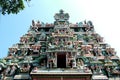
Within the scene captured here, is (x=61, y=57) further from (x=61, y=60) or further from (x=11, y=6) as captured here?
(x=11, y=6)

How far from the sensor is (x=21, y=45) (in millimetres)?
21422

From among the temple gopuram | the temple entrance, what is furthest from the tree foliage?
the temple entrance

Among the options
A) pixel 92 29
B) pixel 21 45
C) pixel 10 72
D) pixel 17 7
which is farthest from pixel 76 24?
pixel 17 7

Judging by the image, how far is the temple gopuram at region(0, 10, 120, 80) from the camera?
1773 centimetres

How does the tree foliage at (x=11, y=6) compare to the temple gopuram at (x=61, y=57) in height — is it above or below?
above

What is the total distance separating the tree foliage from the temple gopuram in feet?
27.8

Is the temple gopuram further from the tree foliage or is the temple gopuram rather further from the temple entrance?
the tree foliage

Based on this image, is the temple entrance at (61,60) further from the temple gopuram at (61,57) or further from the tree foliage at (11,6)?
the tree foliage at (11,6)

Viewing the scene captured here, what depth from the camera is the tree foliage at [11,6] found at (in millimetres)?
9156

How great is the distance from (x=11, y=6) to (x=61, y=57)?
34.9ft

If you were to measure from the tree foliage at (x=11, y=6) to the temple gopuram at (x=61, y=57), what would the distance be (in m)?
8.46

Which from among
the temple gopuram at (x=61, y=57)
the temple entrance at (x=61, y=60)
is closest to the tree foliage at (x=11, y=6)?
the temple gopuram at (x=61, y=57)

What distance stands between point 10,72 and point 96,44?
22.0ft

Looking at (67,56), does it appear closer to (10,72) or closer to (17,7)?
(10,72)
